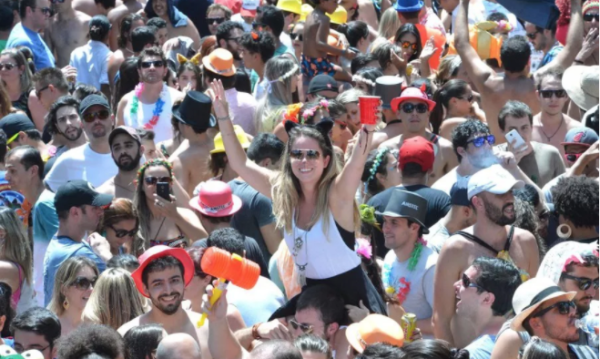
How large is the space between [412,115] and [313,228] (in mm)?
2569

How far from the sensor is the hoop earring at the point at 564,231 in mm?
5672

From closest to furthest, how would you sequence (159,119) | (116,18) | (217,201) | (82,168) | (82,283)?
(82,283) < (217,201) < (82,168) < (159,119) < (116,18)

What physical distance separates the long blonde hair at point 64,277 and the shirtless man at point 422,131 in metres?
2.52

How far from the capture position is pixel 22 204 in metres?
7.91

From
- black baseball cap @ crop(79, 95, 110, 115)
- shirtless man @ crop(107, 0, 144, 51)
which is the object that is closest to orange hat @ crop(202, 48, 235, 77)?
black baseball cap @ crop(79, 95, 110, 115)

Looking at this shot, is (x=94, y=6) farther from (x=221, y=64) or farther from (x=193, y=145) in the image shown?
(x=193, y=145)

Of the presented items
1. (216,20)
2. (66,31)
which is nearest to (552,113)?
(216,20)

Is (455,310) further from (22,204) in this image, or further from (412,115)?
(22,204)

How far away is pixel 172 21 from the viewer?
11.8 metres

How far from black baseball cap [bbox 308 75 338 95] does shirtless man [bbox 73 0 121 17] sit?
12.6 ft

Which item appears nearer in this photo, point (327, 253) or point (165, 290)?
point (327, 253)

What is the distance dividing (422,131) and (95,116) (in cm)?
244

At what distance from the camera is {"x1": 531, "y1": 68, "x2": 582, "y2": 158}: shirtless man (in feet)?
25.5

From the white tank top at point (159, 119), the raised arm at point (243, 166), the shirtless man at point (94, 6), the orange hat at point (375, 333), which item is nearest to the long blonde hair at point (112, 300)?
the raised arm at point (243, 166)
